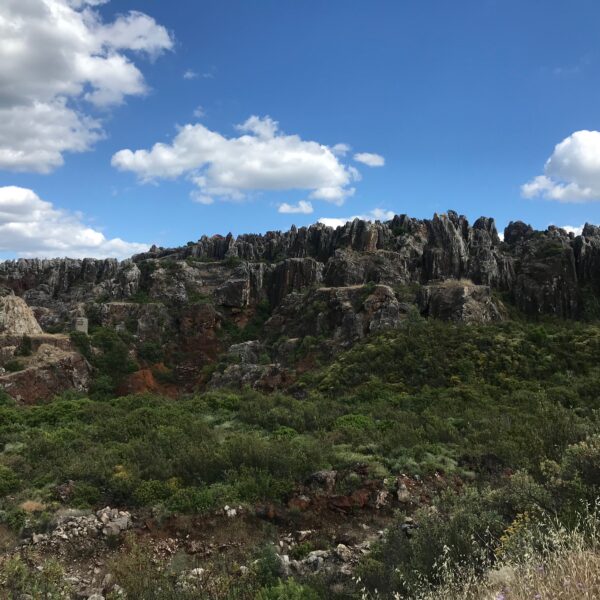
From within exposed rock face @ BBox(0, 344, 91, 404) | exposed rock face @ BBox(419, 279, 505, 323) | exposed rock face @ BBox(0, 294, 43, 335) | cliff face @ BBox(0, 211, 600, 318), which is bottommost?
exposed rock face @ BBox(0, 344, 91, 404)

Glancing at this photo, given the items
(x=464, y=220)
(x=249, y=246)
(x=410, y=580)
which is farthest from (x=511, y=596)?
(x=249, y=246)

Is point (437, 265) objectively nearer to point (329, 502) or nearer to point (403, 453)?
point (403, 453)

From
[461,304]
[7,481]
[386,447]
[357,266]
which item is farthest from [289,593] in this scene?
[357,266]

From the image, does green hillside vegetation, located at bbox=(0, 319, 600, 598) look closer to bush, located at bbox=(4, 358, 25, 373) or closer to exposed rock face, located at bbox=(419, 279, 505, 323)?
exposed rock face, located at bbox=(419, 279, 505, 323)

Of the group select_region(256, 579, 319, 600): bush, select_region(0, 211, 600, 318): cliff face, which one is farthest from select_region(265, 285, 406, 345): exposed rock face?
select_region(256, 579, 319, 600): bush

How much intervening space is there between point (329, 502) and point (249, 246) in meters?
71.4

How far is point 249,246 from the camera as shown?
264ft

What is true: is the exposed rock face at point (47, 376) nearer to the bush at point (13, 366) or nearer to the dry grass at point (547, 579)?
the bush at point (13, 366)

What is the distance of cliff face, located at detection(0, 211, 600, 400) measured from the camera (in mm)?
40219

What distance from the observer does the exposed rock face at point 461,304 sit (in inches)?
1481

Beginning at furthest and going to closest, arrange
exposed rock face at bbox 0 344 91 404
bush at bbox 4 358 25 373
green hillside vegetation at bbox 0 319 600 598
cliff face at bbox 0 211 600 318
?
cliff face at bbox 0 211 600 318
bush at bbox 4 358 25 373
exposed rock face at bbox 0 344 91 404
green hillside vegetation at bbox 0 319 600 598

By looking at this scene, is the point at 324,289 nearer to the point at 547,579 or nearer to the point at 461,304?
the point at 461,304

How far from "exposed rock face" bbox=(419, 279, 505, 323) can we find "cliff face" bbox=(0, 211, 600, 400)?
111mm

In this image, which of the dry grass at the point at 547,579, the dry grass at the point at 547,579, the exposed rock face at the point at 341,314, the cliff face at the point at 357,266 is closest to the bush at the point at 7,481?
the dry grass at the point at 547,579
